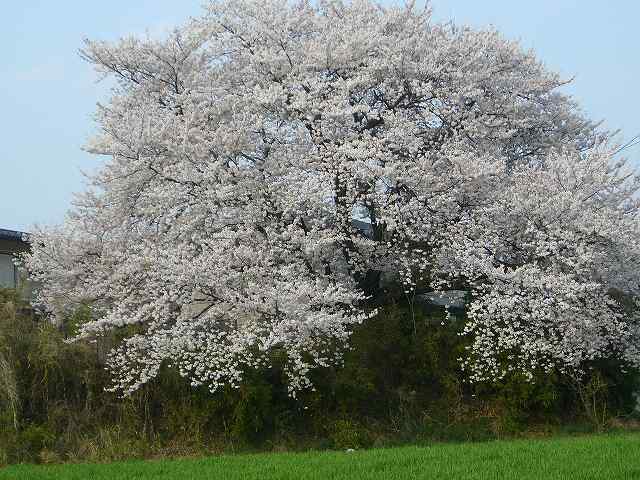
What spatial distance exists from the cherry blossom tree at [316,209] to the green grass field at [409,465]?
2237mm

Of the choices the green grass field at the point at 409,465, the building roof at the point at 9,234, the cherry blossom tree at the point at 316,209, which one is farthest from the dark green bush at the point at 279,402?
the building roof at the point at 9,234

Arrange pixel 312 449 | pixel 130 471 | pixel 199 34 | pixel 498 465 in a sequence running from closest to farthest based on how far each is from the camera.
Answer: pixel 498 465 < pixel 130 471 < pixel 312 449 < pixel 199 34

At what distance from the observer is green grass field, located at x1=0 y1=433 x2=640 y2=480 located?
34.9 ft

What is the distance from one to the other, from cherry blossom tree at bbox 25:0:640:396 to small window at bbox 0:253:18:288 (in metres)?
5.31

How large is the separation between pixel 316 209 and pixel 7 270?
425 inches

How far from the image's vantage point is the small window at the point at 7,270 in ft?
74.2

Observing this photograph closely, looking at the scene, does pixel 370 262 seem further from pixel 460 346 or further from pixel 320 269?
pixel 460 346

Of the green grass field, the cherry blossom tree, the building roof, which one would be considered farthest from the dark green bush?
the building roof

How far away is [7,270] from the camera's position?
75.0 ft

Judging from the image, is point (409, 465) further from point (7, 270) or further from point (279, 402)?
point (7, 270)

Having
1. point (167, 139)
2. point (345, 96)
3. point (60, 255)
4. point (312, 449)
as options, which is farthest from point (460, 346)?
point (60, 255)

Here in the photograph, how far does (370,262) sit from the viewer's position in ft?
56.2

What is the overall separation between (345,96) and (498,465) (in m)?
8.20

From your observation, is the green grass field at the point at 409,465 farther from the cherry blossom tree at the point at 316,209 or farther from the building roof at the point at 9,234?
the building roof at the point at 9,234
